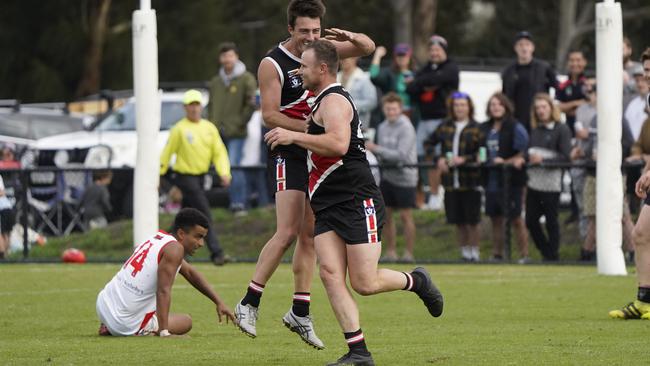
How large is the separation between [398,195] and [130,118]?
851cm

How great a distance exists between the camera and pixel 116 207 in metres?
22.8

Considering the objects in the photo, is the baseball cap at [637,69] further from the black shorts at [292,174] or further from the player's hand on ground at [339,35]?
the black shorts at [292,174]

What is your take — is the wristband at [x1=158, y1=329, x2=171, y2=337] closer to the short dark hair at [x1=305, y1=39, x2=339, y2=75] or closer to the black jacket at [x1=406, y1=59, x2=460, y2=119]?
the short dark hair at [x1=305, y1=39, x2=339, y2=75]

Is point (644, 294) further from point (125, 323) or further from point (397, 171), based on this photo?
point (397, 171)

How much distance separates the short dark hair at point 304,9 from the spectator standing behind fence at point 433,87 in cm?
→ 1080

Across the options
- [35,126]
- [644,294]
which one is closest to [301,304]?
[644,294]

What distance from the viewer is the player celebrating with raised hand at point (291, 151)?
36.3ft

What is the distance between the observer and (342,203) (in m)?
9.86

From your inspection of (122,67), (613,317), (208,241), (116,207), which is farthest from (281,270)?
(122,67)

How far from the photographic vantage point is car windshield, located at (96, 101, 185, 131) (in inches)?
1080

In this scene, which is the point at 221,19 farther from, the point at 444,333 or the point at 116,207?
the point at 444,333

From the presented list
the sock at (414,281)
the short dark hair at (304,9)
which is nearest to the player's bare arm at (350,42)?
the short dark hair at (304,9)

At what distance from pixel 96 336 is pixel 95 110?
29.0 metres

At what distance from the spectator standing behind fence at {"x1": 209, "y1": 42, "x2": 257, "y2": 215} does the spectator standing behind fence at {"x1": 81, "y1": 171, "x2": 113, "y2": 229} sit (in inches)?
72.1
